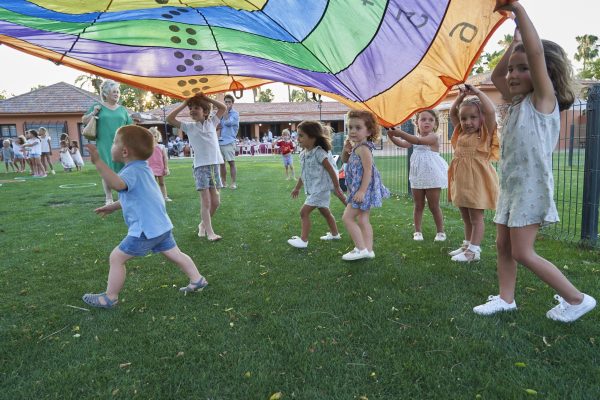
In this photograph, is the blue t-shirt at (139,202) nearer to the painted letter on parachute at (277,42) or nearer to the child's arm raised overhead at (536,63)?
the painted letter on parachute at (277,42)

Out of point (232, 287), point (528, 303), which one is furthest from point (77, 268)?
point (528, 303)

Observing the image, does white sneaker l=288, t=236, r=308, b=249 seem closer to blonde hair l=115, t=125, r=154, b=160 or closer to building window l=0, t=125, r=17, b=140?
blonde hair l=115, t=125, r=154, b=160

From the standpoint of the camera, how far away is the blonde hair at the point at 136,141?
11.1ft

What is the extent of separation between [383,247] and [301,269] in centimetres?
129

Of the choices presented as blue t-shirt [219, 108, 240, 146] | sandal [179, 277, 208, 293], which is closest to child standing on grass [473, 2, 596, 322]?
sandal [179, 277, 208, 293]

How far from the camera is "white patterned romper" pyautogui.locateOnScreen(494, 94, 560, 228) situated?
8.95 ft

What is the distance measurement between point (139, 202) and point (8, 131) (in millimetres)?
40643

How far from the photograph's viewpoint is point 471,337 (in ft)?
8.96

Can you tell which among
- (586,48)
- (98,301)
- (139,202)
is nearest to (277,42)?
(139,202)

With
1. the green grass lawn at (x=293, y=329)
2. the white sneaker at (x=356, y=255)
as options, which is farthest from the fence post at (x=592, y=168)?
the white sneaker at (x=356, y=255)

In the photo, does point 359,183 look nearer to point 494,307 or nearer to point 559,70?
point 494,307

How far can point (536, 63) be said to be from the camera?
246 cm

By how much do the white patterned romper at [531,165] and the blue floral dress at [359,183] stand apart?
1823 millimetres

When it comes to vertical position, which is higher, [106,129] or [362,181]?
[106,129]
